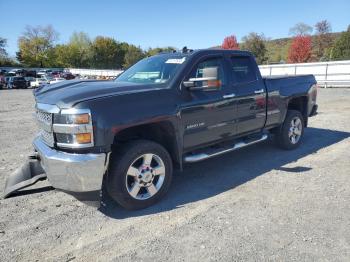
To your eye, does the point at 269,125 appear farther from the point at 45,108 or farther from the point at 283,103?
the point at 45,108

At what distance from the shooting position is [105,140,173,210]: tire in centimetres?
400

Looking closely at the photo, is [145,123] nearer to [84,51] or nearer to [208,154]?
[208,154]

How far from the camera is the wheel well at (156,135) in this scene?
4.32 m

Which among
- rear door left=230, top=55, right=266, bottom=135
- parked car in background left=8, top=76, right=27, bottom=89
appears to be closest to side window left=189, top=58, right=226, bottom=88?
rear door left=230, top=55, right=266, bottom=135

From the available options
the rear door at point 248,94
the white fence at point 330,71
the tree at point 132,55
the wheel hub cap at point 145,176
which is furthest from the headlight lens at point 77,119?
the tree at point 132,55

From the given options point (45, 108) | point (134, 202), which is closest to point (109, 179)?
point (134, 202)

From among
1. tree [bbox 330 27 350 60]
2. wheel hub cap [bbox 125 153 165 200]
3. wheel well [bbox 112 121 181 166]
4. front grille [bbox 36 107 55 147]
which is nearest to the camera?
front grille [bbox 36 107 55 147]

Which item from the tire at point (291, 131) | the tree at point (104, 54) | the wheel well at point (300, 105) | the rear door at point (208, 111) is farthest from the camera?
the tree at point (104, 54)

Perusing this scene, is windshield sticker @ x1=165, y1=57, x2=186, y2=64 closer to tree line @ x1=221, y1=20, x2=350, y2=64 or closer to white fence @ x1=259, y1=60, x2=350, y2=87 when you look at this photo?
white fence @ x1=259, y1=60, x2=350, y2=87

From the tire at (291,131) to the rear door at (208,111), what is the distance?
1.71 metres

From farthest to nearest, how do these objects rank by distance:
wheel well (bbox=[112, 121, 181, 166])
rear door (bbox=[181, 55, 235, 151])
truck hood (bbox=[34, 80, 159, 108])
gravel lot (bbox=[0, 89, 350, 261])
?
rear door (bbox=[181, 55, 235, 151]) < wheel well (bbox=[112, 121, 181, 166]) < truck hood (bbox=[34, 80, 159, 108]) < gravel lot (bbox=[0, 89, 350, 261])

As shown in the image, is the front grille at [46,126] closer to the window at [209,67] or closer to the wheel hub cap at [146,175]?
the wheel hub cap at [146,175]

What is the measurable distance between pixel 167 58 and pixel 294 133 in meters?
3.25

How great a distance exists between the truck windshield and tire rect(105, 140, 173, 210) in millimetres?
1065
